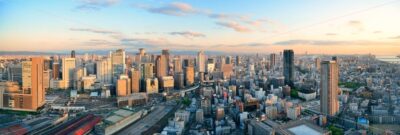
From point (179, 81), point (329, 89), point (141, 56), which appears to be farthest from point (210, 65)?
point (329, 89)

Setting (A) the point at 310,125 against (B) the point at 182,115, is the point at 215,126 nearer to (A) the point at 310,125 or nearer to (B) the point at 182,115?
(B) the point at 182,115

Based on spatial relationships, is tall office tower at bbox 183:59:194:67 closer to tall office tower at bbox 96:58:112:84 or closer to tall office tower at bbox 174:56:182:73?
tall office tower at bbox 174:56:182:73

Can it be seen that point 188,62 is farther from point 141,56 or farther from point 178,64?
point 141,56

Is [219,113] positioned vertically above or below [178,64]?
below

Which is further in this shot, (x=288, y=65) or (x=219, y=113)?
(x=288, y=65)

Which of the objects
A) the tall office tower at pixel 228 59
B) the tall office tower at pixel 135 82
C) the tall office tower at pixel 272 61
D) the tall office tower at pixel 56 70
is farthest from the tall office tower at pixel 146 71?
the tall office tower at pixel 272 61

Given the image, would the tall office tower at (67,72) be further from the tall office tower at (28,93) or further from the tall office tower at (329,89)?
the tall office tower at (329,89)

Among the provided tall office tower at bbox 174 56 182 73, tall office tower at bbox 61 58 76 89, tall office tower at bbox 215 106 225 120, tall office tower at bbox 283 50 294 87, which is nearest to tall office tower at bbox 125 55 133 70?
tall office tower at bbox 174 56 182 73
